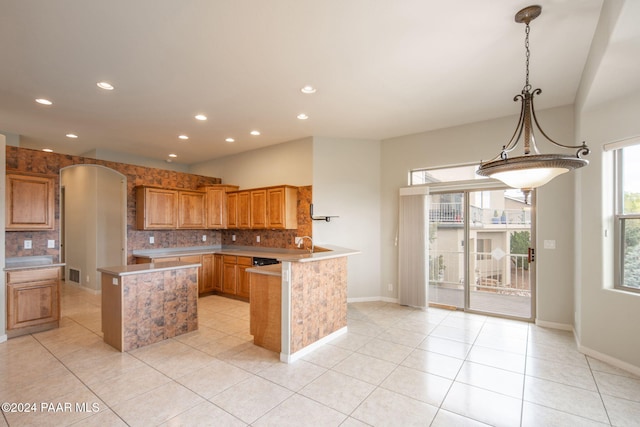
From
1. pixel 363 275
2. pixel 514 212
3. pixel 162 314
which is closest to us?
pixel 162 314

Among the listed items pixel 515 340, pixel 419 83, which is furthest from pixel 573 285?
pixel 419 83

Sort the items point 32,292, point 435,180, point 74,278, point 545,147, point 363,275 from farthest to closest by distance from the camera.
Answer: point 74,278
point 363,275
point 435,180
point 545,147
point 32,292

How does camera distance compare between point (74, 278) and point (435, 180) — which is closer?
point (435, 180)

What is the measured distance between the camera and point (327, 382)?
2.80 metres

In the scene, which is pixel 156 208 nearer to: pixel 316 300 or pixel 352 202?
pixel 352 202

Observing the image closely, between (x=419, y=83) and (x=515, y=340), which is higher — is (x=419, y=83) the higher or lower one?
the higher one

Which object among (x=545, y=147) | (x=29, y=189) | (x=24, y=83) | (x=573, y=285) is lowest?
(x=573, y=285)

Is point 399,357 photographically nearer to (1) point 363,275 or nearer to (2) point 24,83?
(1) point 363,275

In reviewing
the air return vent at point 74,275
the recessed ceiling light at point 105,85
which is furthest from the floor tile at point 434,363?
the air return vent at point 74,275

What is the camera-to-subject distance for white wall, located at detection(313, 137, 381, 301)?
555 centimetres

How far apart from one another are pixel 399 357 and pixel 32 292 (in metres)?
4.82

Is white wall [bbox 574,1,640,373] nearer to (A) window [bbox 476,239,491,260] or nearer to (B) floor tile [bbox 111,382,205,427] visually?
(A) window [bbox 476,239,491,260]

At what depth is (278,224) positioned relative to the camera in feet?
18.5

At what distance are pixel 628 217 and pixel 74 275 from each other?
9.83 meters
